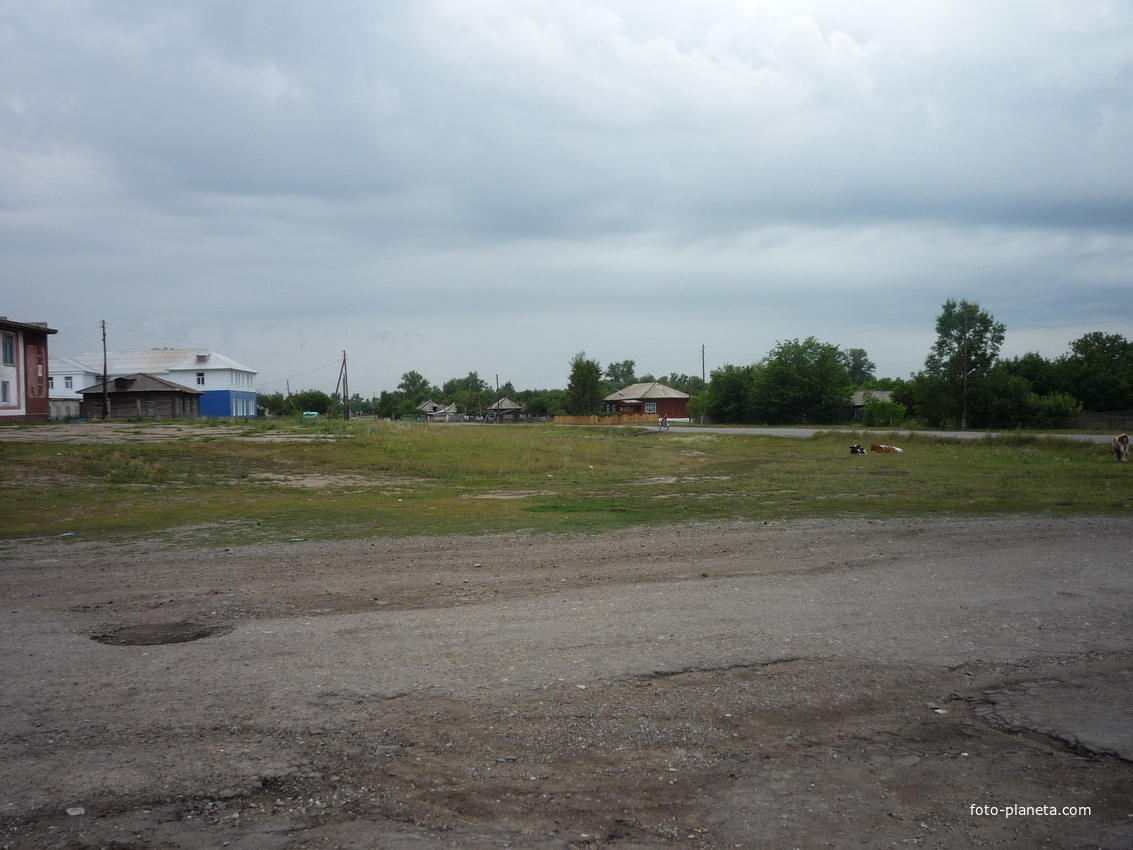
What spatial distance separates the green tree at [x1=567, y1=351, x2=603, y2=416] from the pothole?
10230cm

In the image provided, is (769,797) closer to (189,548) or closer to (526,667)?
(526,667)

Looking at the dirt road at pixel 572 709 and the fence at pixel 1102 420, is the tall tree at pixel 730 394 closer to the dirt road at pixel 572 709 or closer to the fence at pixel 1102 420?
the fence at pixel 1102 420

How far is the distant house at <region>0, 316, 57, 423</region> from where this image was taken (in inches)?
1896

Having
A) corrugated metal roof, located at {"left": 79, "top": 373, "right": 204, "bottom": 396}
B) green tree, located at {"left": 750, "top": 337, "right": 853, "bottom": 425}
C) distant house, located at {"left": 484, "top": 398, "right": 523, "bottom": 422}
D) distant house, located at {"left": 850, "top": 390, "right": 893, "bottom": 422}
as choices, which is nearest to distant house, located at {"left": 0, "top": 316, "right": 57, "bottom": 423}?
Result: corrugated metal roof, located at {"left": 79, "top": 373, "right": 204, "bottom": 396}

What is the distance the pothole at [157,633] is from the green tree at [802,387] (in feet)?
273

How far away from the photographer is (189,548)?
11586 mm

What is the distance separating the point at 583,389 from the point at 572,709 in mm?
105096

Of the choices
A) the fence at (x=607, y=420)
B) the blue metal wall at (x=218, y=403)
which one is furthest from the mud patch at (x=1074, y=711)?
the blue metal wall at (x=218, y=403)

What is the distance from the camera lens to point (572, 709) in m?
5.11

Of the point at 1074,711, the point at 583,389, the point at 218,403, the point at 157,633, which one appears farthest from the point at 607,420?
the point at 1074,711

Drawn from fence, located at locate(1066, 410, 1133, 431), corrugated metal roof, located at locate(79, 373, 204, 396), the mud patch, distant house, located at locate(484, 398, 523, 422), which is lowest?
the mud patch

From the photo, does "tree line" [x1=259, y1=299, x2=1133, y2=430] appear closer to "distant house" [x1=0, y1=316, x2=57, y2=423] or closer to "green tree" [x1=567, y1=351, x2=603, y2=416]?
"green tree" [x1=567, y1=351, x2=603, y2=416]

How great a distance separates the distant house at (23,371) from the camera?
48.2 metres

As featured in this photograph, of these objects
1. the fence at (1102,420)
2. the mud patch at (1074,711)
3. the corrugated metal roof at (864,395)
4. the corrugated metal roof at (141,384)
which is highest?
the corrugated metal roof at (141,384)
